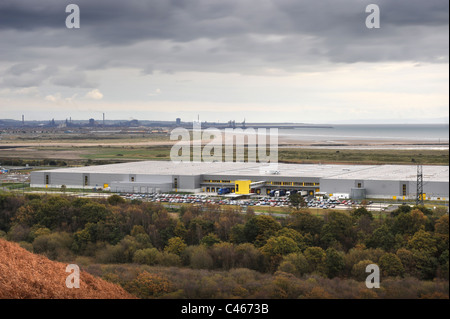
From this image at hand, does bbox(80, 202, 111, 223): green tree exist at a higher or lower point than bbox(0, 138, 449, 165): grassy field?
lower

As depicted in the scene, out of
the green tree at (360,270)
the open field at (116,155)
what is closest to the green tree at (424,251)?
the green tree at (360,270)

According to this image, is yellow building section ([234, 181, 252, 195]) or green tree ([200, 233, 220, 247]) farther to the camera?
yellow building section ([234, 181, 252, 195])

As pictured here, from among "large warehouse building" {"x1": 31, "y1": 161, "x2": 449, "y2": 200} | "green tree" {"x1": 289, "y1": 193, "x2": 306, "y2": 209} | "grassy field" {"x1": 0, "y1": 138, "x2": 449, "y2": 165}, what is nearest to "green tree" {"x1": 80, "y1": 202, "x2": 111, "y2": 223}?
"green tree" {"x1": 289, "y1": 193, "x2": 306, "y2": 209}

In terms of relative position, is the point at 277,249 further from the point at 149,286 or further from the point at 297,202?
the point at 297,202

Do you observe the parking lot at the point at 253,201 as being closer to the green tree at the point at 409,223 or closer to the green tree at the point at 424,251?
the green tree at the point at 409,223

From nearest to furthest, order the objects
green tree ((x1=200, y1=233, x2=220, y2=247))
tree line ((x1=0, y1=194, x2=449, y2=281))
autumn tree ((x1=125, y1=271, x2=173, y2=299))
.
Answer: autumn tree ((x1=125, y1=271, x2=173, y2=299))
tree line ((x1=0, y1=194, x2=449, y2=281))
green tree ((x1=200, y1=233, x2=220, y2=247))

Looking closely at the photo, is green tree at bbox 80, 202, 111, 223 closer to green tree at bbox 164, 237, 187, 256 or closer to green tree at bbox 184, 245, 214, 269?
green tree at bbox 164, 237, 187, 256
